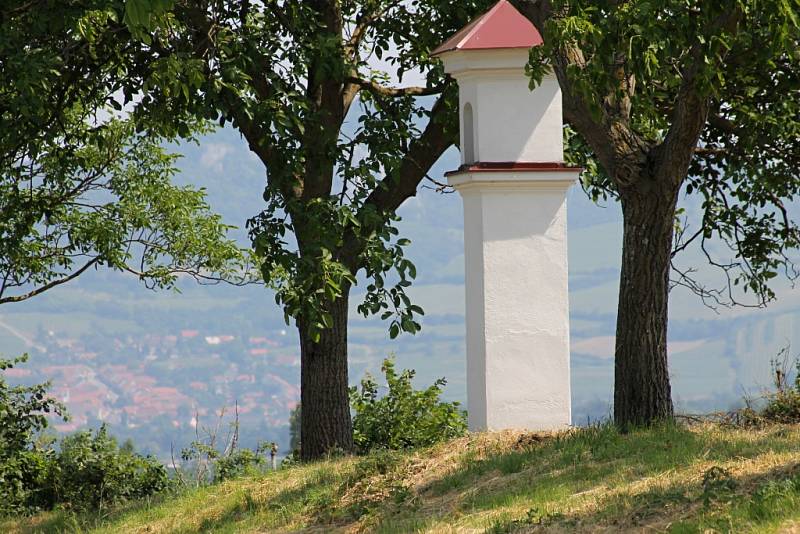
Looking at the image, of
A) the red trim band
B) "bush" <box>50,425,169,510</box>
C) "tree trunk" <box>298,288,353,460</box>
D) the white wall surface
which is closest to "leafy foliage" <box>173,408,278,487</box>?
"bush" <box>50,425,169,510</box>

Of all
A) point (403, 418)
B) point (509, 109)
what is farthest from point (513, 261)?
point (403, 418)

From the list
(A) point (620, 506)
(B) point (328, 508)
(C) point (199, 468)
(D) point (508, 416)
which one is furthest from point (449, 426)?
(A) point (620, 506)

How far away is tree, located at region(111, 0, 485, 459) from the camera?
1251 centimetres

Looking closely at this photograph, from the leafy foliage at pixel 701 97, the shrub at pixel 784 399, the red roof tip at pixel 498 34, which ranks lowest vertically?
the shrub at pixel 784 399

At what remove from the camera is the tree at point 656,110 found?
358 inches

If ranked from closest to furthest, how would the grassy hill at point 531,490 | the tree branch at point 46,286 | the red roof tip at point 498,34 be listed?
the grassy hill at point 531,490 < the red roof tip at point 498,34 < the tree branch at point 46,286

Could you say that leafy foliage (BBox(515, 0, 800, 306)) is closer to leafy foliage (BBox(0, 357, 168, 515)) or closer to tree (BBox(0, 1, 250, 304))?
tree (BBox(0, 1, 250, 304))

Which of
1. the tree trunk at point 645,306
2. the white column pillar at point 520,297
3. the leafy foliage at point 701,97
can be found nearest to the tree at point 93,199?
the white column pillar at point 520,297

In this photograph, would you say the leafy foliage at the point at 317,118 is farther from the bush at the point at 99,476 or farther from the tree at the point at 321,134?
the bush at the point at 99,476

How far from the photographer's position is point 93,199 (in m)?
18.4

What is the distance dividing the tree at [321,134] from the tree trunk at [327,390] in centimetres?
1

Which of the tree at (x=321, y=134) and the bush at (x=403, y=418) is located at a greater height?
the tree at (x=321, y=134)

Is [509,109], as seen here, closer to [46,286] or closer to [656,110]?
[656,110]

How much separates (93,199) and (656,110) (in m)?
9.90
